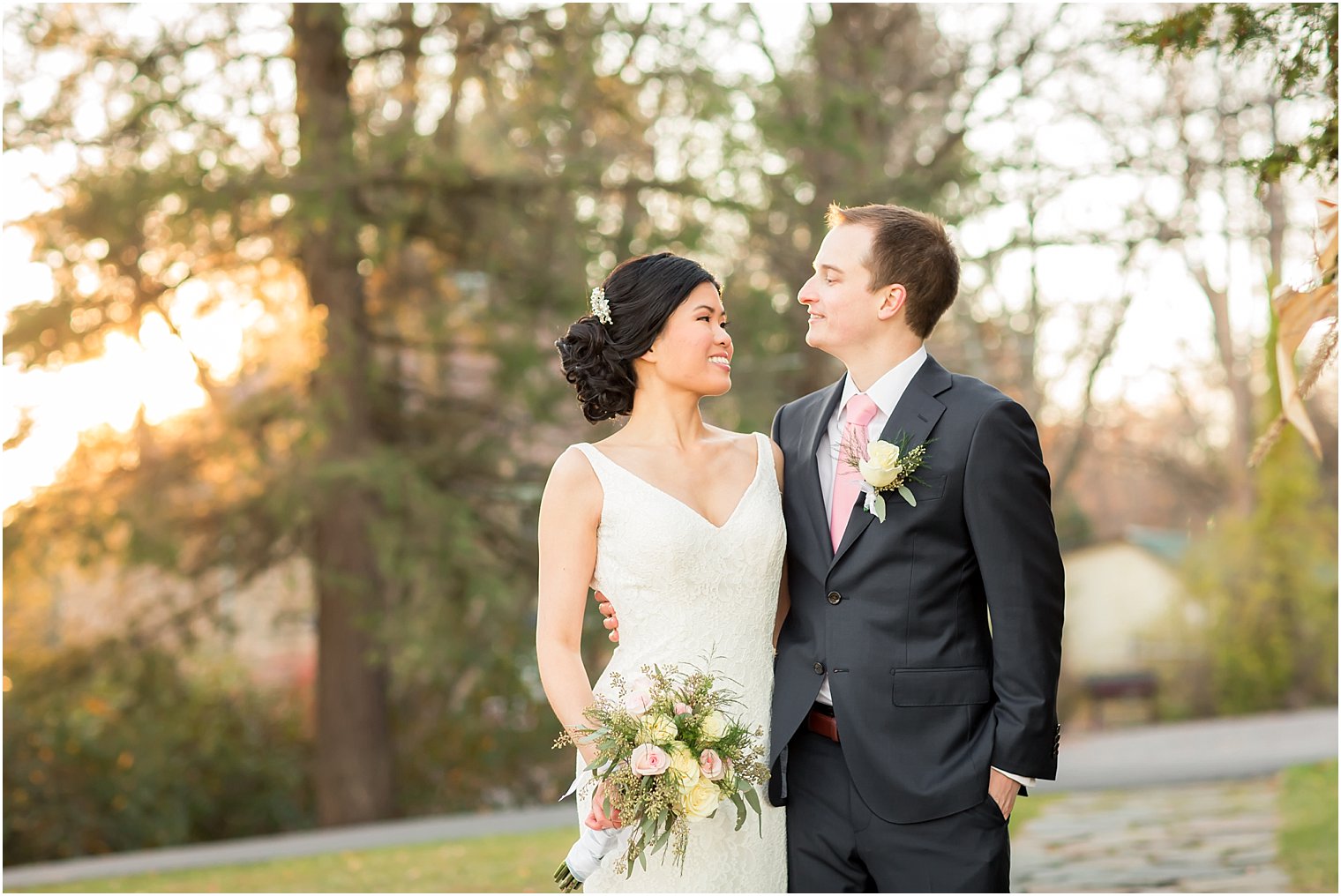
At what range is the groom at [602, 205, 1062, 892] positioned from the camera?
319cm

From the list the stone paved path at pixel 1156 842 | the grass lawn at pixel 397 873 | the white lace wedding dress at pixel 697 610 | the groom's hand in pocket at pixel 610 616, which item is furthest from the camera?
the grass lawn at pixel 397 873

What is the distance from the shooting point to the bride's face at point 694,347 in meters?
3.67

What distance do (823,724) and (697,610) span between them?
0.44m

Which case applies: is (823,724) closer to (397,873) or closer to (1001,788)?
(1001,788)

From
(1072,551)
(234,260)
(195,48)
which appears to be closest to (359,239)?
(234,260)

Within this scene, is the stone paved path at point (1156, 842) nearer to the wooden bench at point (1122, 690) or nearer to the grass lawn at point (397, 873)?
the grass lawn at point (397, 873)

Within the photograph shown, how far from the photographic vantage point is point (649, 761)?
302cm

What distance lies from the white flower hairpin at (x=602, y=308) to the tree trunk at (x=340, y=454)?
6.84 m

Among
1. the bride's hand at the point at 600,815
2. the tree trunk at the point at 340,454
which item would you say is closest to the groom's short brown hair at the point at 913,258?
the bride's hand at the point at 600,815

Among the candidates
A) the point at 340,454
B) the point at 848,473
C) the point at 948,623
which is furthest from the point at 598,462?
the point at 340,454

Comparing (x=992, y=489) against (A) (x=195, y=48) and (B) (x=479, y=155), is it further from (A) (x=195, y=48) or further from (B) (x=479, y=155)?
(B) (x=479, y=155)

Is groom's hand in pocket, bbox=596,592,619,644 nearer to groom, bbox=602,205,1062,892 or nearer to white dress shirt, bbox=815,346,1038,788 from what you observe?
groom, bbox=602,205,1062,892

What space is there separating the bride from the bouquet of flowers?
277 millimetres

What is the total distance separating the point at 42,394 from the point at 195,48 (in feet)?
9.59
